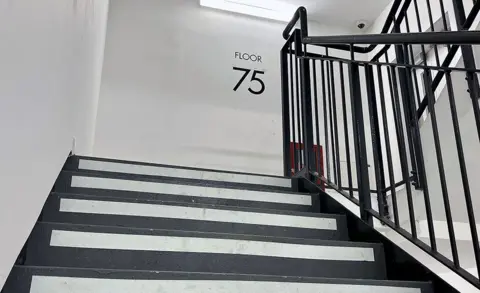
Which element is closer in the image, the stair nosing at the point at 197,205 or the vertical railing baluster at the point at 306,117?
the stair nosing at the point at 197,205

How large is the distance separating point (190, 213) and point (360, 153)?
0.77 meters

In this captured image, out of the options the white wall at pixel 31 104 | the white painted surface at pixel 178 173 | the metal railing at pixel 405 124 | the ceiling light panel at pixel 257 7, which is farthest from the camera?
the ceiling light panel at pixel 257 7

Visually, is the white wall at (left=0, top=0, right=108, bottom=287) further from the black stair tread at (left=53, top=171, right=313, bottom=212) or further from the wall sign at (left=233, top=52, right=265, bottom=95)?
the wall sign at (left=233, top=52, right=265, bottom=95)

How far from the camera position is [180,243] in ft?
5.15

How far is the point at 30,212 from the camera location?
4.40ft

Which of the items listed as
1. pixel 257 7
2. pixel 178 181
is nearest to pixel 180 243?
pixel 178 181

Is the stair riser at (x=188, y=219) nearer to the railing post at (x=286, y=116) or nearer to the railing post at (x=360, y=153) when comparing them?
the railing post at (x=360, y=153)

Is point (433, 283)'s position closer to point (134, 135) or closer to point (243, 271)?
point (243, 271)

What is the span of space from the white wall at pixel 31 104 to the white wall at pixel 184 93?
1.97 metres

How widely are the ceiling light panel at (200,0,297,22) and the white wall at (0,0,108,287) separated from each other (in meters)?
2.86

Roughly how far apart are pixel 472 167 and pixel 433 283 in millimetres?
876

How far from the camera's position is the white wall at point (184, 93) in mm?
4094

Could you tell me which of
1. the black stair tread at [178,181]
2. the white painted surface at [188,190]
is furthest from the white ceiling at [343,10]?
the white painted surface at [188,190]

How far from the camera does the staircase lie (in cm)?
129
